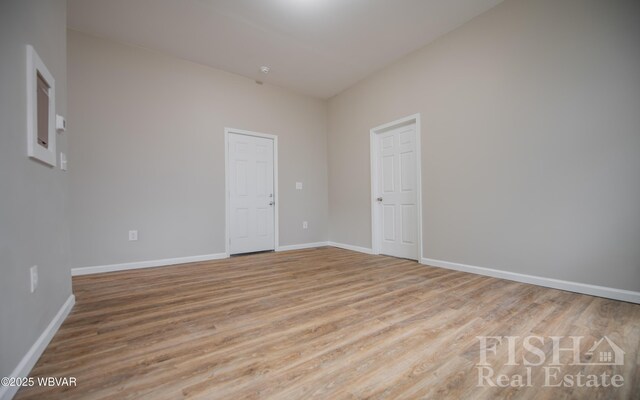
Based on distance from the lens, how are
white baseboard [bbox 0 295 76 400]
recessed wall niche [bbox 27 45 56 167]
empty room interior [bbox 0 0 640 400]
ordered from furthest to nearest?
recessed wall niche [bbox 27 45 56 167]
empty room interior [bbox 0 0 640 400]
white baseboard [bbox 0 295 76 400]

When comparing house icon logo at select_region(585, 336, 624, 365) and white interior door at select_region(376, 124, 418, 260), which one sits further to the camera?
white interior door at select_region(376, 124, 418, 260)

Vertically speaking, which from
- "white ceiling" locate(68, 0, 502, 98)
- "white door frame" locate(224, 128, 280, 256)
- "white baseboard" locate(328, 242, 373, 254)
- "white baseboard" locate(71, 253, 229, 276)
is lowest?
"white baseboard" locate(328, 242, 373, 254)

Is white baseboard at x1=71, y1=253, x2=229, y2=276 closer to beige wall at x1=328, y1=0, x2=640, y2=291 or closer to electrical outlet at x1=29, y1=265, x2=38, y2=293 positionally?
electrical outlet at x1=29, y1=265, x2=38, y2=293

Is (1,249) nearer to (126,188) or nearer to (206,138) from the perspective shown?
(126,188)

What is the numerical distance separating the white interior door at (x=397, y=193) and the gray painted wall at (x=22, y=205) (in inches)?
153

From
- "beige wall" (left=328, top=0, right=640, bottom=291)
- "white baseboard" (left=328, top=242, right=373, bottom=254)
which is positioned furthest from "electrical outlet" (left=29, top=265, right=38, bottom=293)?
"white baseboard" (left=328, top=242, right=373, bottom=254)

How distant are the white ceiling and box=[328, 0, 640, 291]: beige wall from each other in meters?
0.40

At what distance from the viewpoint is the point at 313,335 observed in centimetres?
167

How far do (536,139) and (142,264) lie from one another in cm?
501

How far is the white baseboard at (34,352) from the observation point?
1.10m

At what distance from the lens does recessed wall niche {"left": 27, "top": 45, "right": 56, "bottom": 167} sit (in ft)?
4.71


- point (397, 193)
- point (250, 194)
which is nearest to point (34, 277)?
point (250, 194)

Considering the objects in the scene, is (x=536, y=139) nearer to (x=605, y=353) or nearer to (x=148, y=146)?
(x=605, y=353)

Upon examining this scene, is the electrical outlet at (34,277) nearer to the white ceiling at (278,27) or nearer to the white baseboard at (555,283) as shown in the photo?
the white ceiling at (278,27)
